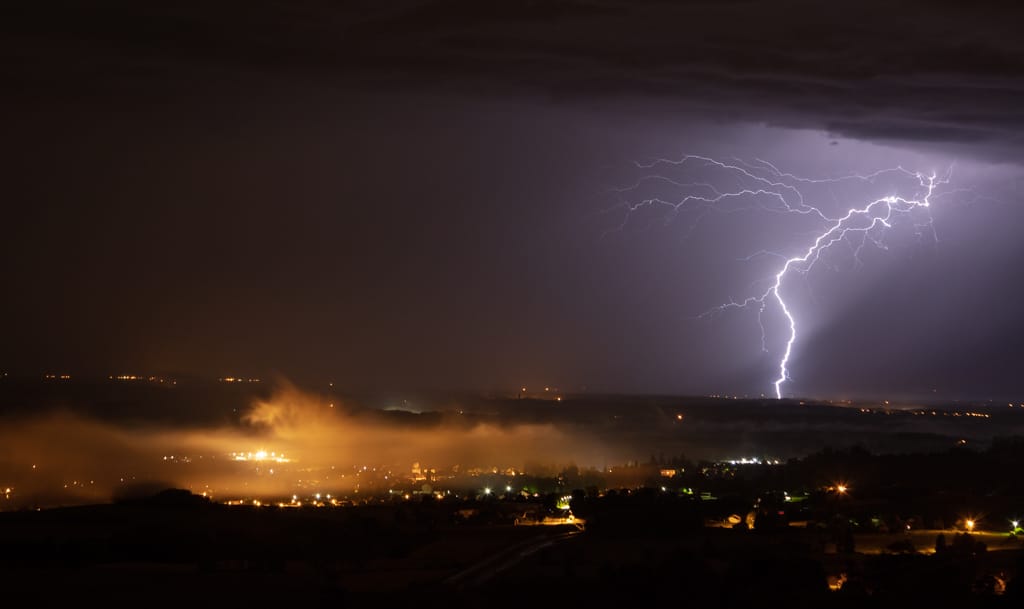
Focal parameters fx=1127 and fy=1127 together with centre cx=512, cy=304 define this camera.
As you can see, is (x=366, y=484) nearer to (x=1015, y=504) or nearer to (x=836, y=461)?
(x=836, y=461)

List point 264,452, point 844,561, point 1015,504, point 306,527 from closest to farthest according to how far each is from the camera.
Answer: point 844,561
point 306,527
point 1015,504
point 264,452

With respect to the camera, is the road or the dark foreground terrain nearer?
the dark foreground terrain

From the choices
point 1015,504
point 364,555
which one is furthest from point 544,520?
point 1015,504

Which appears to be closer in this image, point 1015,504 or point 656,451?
point 1015,504

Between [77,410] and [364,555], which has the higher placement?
[77,410]

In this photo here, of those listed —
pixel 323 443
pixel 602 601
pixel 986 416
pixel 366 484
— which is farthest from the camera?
pixel 986 416

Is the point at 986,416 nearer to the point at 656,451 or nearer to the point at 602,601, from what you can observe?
the point at 656,451

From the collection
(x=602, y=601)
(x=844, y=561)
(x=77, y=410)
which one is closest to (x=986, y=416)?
(x=77, y=410)

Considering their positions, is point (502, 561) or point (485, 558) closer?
point (502, 561)

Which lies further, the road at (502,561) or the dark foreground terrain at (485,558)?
the road at (502,561)
